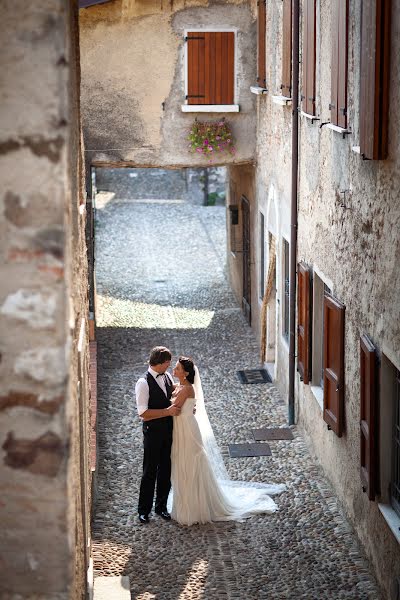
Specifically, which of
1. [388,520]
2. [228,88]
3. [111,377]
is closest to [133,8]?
[228,88]

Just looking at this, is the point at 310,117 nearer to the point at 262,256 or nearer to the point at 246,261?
the point at 262,256

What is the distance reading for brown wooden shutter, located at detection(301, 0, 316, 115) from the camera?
11.3m

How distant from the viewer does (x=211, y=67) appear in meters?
16.0

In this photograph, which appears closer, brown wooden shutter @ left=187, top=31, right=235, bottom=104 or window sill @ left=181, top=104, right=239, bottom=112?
brown wooden shutter @ left=187, top=31, right=235, bottom=104

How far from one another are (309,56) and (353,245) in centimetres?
295

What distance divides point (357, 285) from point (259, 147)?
23.6 feet

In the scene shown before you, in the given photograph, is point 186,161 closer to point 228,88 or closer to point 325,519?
point 228,88

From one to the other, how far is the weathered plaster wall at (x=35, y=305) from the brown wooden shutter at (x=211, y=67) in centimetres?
1175

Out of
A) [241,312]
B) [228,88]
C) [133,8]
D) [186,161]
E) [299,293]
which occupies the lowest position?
[241,312]

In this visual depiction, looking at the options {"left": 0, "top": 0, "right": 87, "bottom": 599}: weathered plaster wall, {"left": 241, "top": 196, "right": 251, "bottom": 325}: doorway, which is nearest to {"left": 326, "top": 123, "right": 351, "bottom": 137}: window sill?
{"left": 0, "top": 0, "right": 87, "bottom": 599}: weathered plaster wall

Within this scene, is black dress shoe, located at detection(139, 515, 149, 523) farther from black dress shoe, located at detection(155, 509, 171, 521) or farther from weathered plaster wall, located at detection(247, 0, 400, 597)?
weathered plaster wall, located at detection(247, 0, 400, 597)

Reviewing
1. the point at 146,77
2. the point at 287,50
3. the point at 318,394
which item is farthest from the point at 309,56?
the point at 146,77

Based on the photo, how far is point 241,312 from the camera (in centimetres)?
1878

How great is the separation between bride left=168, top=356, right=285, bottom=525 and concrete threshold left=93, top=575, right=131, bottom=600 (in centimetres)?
152
